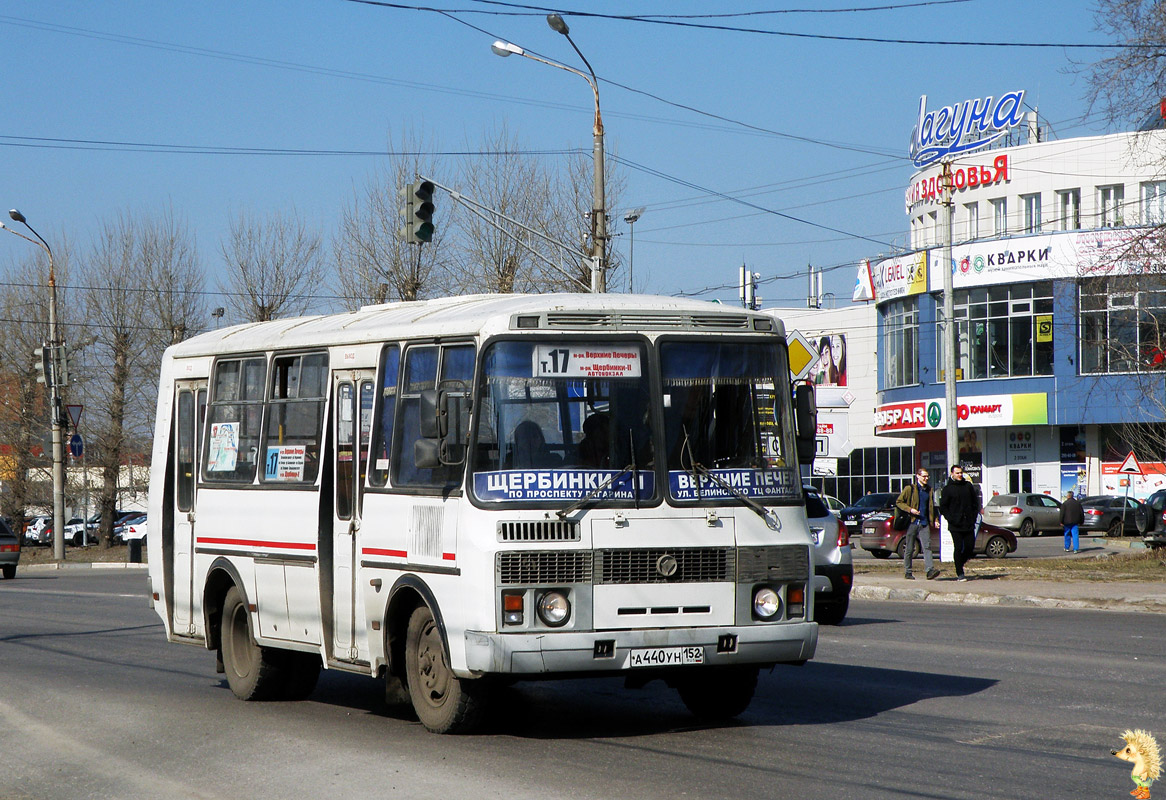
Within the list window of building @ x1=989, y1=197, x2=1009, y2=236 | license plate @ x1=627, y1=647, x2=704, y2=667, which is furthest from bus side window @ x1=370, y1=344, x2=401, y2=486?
window of building @ x1=989, y1=197, x2=1009, y2=236

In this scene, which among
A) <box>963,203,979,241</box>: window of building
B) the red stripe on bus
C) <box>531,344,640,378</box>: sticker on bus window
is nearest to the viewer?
<box>531,344,640,378</box>: sticker on bus window

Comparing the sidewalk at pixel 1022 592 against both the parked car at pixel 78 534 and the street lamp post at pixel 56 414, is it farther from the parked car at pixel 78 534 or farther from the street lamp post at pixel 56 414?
the parked car at pixel 78 534

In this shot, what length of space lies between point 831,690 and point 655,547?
305cm

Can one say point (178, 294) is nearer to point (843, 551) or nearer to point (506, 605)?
point (843, 551)

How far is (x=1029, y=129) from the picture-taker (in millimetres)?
61250

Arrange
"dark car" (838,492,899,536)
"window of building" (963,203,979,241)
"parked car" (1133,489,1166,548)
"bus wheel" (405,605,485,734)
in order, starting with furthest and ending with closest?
"window of building" (963,203,979,241) < "dark car" (838,492,899,536) < "parked car" (1133,489,1166,548) < "bus wheel" (405,605,485,734)

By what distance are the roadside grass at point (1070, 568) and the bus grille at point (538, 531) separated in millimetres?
16795

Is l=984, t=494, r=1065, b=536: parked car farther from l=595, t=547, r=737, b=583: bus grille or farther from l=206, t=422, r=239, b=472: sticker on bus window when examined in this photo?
l=595, t=547, r=737, b=583: bus grille

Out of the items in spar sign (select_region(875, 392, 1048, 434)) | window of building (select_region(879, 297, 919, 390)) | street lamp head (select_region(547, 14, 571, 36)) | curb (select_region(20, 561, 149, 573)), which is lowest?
curb (select_region(20, 561, 149, 573))

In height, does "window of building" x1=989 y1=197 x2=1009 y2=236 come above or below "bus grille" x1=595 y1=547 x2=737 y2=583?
above

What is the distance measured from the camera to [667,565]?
334 inches

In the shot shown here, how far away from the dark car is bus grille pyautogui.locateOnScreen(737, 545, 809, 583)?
121ft

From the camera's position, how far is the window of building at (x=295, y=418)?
10.2m

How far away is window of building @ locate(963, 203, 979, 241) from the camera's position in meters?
62.3
